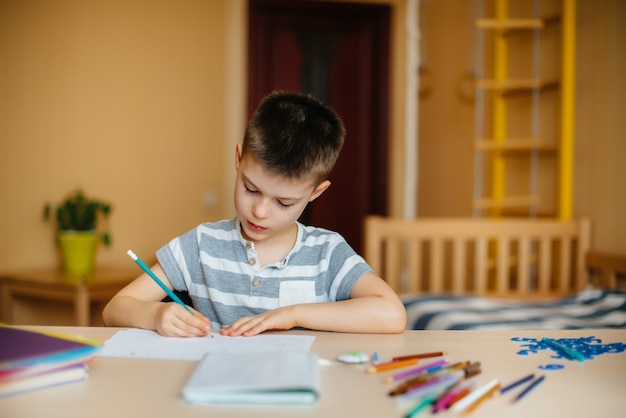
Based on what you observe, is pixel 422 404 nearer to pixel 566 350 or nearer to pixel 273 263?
pixel 566 350

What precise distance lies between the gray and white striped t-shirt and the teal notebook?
0.43 m

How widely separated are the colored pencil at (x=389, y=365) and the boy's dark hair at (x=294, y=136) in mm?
393

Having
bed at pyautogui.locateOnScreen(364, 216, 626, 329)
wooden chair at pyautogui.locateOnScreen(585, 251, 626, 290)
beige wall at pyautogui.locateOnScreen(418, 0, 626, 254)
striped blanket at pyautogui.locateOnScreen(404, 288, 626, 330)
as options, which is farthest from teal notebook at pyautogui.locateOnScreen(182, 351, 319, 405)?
beige wall at pyautogui.locateOnScreen(418, 0, 626, 254)

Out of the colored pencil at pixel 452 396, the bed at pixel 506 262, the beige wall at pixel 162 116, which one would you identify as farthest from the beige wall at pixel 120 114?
the colored pencil at pixel 452 396

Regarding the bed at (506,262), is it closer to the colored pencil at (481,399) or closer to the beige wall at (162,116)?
the beige wall at (162,116)

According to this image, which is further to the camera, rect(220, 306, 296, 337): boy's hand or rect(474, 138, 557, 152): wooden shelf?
rect(474, 138, 557, 152): wooden shelf

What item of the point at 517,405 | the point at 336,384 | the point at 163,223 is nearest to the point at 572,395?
the point at 517,405

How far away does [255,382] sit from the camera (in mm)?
694

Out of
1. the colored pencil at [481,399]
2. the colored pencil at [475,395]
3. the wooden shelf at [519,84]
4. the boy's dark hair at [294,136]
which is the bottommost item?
the colored pencil at [481,399]

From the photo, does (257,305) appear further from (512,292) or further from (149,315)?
(512,292)

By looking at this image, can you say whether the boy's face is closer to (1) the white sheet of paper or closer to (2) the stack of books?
(1) the white sheet of paper

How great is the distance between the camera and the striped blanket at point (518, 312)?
2.00 m

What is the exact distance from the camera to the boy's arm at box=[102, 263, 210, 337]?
979 mm

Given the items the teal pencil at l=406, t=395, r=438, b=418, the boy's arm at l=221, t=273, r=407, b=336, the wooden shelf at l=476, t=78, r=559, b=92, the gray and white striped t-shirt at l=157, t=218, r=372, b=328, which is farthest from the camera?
the wooden shelf at l=476, t=78, r=559, b=92
